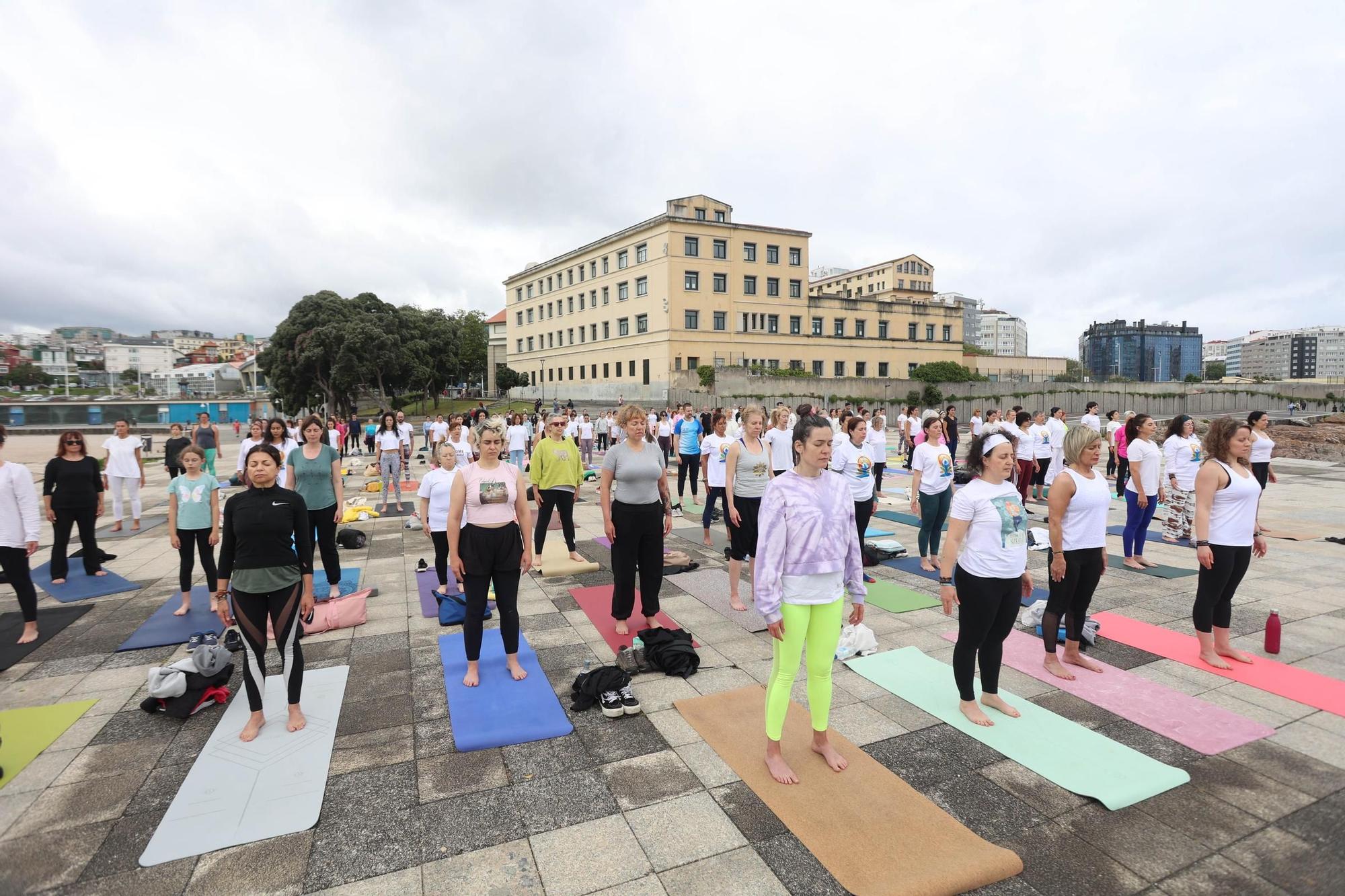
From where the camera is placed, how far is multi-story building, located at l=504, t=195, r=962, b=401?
168 feet

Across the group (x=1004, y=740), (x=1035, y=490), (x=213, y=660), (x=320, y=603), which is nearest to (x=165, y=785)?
(x=213, y=660)

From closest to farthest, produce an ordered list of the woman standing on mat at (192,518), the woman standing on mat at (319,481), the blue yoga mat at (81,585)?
the woman standing on mat at (192,518), the woman standing on mat at (319,481), the blue yoga mat at (81,585)

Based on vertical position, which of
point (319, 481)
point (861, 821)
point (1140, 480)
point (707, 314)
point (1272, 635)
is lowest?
point (861, 821)

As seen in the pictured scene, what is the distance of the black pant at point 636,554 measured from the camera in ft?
18.0

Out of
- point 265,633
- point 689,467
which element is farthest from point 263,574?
point 689,467

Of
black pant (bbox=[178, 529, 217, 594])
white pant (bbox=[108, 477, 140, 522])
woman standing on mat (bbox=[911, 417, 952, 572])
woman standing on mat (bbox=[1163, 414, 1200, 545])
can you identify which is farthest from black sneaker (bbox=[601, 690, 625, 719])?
white pant (bbox=[108, 477, 140, 522])

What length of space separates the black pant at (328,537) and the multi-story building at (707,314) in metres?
42.3

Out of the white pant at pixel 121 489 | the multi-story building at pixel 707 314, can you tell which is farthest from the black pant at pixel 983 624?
the multi-story building at pixel 707 314

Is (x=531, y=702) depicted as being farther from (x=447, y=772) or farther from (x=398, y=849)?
(x=398, y=849)

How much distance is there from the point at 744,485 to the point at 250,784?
14.9 feet

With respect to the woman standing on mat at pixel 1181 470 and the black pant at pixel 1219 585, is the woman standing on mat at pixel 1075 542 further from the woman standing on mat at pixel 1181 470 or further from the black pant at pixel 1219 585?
the woman standing on mat at pixel 1181 470

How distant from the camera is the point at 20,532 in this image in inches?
215

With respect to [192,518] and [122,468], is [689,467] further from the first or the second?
[122,468]

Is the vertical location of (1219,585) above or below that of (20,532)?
below
